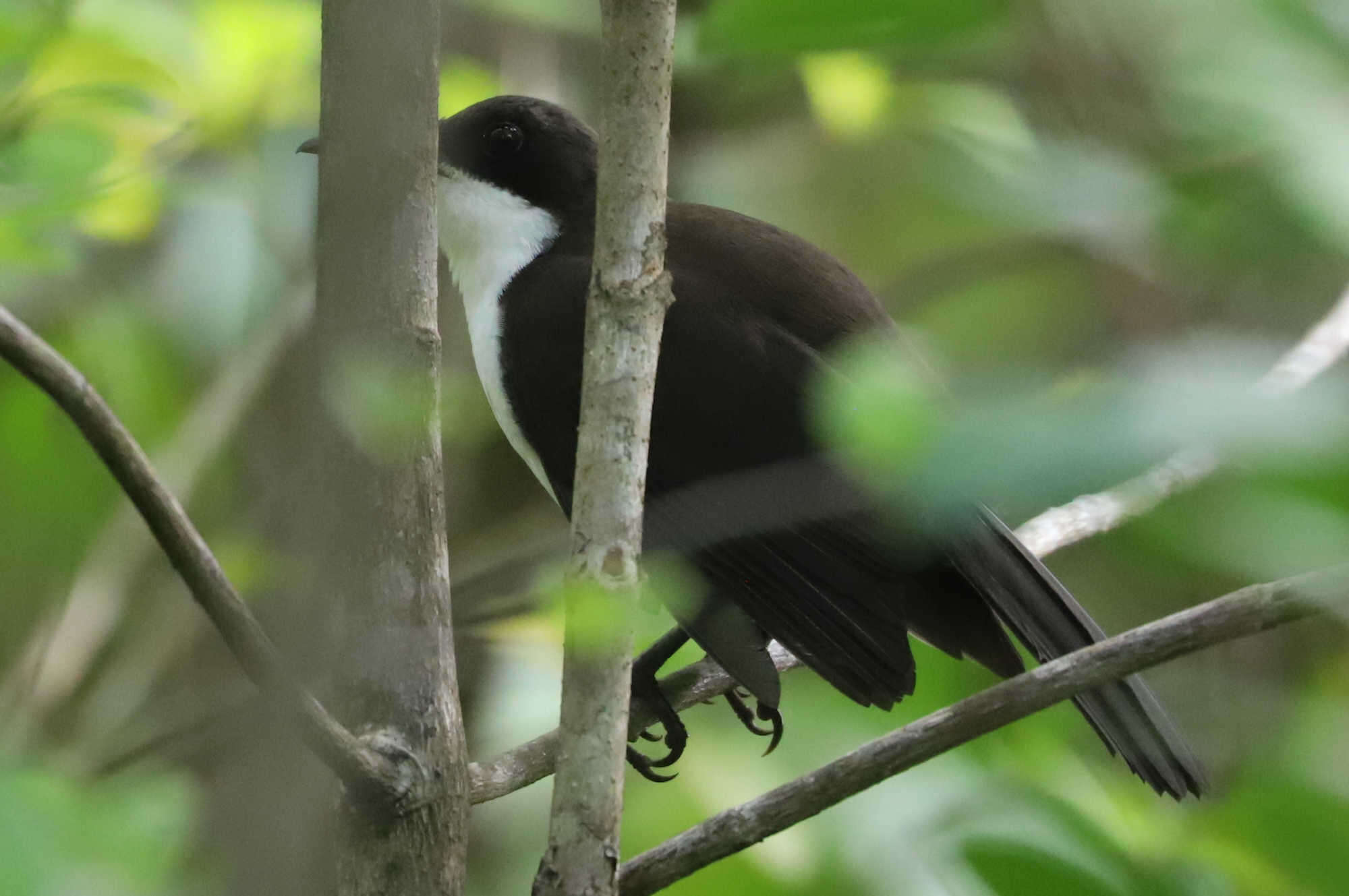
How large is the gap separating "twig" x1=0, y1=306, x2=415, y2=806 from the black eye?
200 cm

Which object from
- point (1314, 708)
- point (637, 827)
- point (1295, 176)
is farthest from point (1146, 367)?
point (637, 827)

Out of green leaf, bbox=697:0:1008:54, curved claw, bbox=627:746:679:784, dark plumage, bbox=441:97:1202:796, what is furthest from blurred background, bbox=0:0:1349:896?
curved claw, bbox=627:746:679:784

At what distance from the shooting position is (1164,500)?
2.52ft

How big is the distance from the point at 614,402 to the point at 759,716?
168 centimetres

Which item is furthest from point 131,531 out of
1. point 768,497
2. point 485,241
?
point 768,497

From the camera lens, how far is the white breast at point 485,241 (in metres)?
2.98

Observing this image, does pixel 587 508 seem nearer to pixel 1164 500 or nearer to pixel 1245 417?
pixel 1164 500

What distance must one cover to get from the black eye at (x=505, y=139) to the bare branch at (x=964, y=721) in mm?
1878

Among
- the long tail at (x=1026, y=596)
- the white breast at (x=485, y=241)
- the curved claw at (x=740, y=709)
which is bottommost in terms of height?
the curved claw at (x=740, y=709)

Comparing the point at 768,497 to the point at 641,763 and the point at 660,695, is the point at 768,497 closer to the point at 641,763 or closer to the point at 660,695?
the point at 660,695

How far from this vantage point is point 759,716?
3.10 metres

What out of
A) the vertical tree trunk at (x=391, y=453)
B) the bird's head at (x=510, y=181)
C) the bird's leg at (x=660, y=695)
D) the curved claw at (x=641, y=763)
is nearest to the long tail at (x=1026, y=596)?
the bird's leg at (x=660, y=695)

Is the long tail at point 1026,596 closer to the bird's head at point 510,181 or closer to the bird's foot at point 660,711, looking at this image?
the bird's foot at point 660,711

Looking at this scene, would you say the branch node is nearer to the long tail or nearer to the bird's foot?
the long tail
